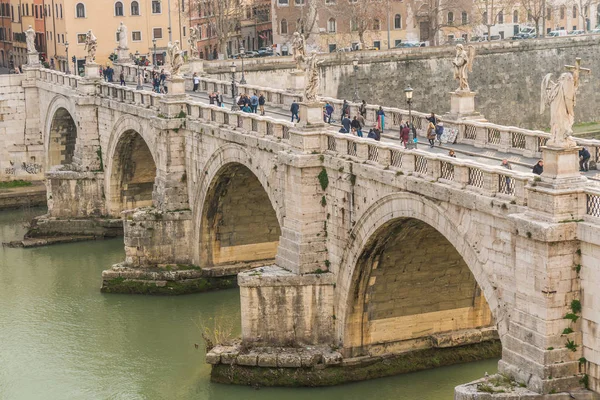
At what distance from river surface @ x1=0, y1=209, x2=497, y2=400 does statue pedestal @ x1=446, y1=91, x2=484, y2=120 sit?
6.39 metres

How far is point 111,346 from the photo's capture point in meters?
35.6

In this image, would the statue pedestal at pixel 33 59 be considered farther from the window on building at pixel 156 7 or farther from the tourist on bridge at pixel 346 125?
the tourist on bridge at pixel 346 125

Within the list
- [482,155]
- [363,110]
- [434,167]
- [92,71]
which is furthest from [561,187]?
[92,71]

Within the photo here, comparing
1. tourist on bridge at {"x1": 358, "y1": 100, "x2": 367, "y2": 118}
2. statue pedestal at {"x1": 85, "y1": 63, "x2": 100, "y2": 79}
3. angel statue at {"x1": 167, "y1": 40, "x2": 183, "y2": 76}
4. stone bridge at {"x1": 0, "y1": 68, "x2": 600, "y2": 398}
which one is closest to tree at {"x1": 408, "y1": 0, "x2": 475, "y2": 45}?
statue pedestal at {"x1": 85, "y1": 63, "x2": 100, "y2": 79}

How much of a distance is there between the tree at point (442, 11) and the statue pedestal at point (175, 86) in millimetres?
31910

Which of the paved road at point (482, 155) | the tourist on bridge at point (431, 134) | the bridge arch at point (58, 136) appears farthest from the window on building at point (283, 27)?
the tourist on bridge at point (431, 134)

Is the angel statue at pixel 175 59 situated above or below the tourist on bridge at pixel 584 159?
above

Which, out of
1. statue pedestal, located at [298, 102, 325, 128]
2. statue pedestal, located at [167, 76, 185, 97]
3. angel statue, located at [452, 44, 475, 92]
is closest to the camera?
statue pedestal, located at [298, 102, 325, 128]

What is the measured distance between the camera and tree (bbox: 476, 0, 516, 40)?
262ft

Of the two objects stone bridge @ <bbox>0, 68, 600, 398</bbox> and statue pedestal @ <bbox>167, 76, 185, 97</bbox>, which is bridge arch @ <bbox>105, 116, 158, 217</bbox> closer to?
stone bridge @ <bbox>0, 68, 600, 398</bbox>

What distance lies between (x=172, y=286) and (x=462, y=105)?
12430 mm

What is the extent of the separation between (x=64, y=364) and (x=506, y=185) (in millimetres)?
15425

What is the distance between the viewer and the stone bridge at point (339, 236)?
73.0ft

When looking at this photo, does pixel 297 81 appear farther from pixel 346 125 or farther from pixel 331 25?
pixel 331 25
